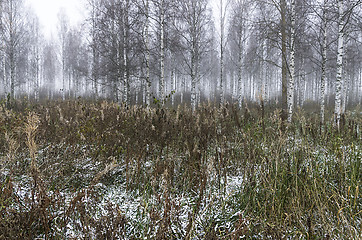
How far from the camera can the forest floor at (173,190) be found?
1557mm

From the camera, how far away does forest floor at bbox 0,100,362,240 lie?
156 centimetres

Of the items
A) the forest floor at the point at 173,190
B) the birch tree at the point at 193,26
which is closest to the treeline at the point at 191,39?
the birch tree at the point at 193,26

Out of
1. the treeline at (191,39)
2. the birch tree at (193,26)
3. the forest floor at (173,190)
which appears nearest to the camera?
the forest floor at (173,190)

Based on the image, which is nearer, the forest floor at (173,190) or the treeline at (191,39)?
the forest floor at (173,190)

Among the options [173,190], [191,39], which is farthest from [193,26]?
[173,190]

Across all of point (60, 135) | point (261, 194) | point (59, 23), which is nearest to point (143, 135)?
point (60, 135)

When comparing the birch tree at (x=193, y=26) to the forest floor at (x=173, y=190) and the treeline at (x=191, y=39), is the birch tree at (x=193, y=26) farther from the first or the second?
the forest floor at (x=173, y=190)

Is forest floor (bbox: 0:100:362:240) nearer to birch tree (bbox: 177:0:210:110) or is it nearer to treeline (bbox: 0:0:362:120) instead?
treeline (bbox: 0:0:362:120)

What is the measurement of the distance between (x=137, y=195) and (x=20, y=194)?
1315mm

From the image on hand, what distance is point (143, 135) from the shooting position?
3.26 metres

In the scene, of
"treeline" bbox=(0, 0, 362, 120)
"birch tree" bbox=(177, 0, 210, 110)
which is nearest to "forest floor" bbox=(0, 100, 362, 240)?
"treeline" bbox=(0, 0, 362, 120)

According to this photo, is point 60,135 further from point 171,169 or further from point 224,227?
point 224,227

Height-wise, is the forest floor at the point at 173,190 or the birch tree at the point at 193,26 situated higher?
the birch tree at the point at 193,26

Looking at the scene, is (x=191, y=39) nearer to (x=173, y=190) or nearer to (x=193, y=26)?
(x=193, y=26)
